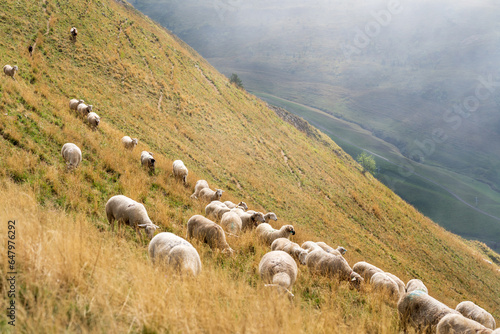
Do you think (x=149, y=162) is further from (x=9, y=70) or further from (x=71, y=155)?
(x=9, y=70)

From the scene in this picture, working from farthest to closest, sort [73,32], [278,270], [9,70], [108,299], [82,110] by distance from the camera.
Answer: [73,32] → [82,110] → [9,70] → [278,270] → [108,299]

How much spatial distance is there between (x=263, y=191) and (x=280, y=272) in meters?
18.6

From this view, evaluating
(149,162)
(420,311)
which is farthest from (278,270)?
(149,162)

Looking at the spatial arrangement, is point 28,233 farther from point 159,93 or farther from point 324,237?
point 159,93

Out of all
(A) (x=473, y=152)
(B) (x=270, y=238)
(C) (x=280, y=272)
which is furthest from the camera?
(A) (x=473, y=152)

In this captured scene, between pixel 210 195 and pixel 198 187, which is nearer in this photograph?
pixel 210 195

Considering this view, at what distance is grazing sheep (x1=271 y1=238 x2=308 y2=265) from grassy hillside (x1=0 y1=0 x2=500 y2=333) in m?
0.60

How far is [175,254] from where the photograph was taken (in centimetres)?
543

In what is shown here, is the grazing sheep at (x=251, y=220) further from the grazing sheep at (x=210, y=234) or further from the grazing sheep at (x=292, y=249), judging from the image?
the grazing sheep at (x=210, y=234)

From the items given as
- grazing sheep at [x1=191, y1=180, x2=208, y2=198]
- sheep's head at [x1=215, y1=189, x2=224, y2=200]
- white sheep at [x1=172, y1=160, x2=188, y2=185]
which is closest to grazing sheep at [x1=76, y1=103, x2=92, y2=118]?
white sheep at [x1=172, y1=160, x2=188, y2=185]

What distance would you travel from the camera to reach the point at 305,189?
32781mm

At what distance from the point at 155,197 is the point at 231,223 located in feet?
11.6

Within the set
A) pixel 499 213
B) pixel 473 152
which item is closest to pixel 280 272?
pixel 499 213

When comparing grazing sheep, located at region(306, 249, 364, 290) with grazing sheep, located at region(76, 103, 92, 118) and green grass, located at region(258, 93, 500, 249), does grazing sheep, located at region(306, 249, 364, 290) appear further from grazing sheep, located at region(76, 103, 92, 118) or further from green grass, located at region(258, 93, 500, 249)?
green grass, located at region(258, 93, 500, 249)
